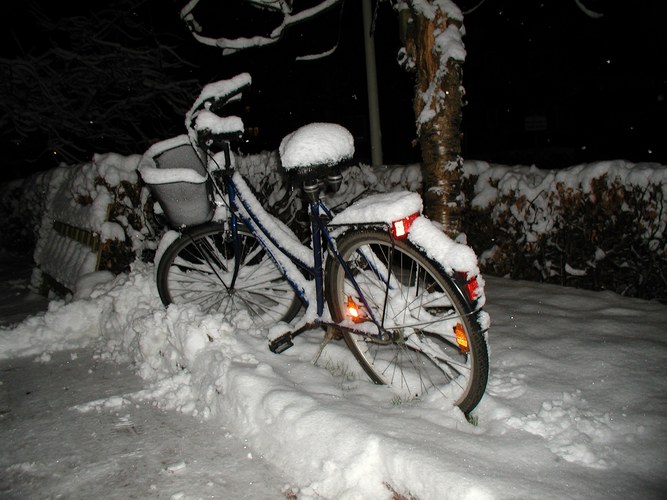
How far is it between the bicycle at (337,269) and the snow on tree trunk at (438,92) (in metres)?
0.56

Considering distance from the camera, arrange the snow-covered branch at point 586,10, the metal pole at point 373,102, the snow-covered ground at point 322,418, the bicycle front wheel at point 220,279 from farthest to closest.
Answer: the metal pole at point 373,102 < the snow-covered branch at point 586,10 < the bicycle front wheel at point 220,279 < the snow-covered ground at point 322,418

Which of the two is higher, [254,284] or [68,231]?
[68,231]

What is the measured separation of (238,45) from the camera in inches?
152

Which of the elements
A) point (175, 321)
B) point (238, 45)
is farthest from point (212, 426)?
point (238, 45)

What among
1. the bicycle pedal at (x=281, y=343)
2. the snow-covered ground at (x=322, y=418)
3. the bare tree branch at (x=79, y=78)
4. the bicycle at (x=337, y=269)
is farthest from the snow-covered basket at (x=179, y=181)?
the bare tree branch at (x=79, y=78)

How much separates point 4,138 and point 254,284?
29.3 feet

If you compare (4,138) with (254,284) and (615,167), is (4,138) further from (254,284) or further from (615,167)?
(615,167)

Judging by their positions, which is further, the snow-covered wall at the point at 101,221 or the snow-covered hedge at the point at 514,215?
the snow-covered wall at the point at 101,221

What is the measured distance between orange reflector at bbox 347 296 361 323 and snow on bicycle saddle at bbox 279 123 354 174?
2.32 feet

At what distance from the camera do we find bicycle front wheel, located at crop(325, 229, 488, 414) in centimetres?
198

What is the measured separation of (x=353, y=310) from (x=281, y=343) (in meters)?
0.50

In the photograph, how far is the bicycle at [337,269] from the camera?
2.03m

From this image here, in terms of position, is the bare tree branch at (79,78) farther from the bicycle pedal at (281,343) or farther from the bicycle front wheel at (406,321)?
the bicycle front wheel at (406,321)

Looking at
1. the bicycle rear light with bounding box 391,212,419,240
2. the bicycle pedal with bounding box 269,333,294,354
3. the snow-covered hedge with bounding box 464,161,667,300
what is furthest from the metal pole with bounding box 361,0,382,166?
the bicycle rear light with bounding box 391,212,419,240
